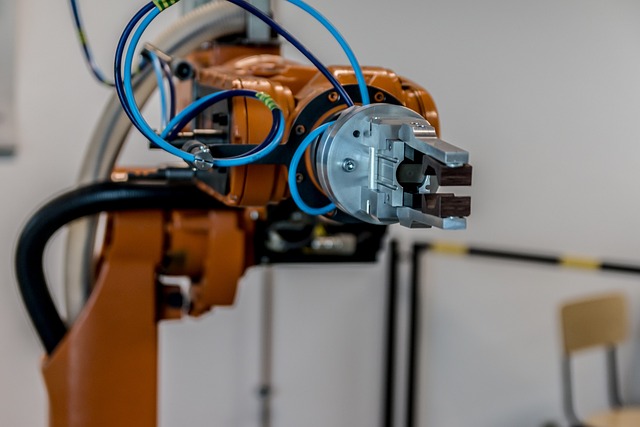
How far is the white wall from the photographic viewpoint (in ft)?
6.10

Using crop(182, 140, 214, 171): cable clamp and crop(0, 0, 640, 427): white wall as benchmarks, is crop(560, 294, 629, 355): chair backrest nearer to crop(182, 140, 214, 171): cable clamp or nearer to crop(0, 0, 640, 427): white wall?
crop(0, 0, 640, 427): white wall

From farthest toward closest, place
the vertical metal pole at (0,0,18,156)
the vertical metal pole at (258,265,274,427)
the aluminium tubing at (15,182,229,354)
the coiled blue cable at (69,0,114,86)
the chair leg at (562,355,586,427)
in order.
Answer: the chair leg at (562,355,586,427), the vertical metal pole at (258,265,274,427), the vertical metal pole at (0,0,18,156), the coiled blue cable at (69,0,114,86), the aluminium tubing at (15,182,229,354)

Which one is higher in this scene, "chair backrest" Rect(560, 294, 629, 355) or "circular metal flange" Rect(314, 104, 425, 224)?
"circular metal flange" Rect(314, 104, 425, 224)

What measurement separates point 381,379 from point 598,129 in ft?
3.50

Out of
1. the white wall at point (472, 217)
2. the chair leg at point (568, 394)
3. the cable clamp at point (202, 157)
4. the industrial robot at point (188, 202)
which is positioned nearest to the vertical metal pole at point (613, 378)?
the white wall at point (472, 217)

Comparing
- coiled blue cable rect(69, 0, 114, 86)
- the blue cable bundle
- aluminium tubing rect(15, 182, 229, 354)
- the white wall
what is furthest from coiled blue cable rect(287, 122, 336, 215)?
the white wall

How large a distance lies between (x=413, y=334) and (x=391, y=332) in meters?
0.07

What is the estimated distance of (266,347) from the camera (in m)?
2.13

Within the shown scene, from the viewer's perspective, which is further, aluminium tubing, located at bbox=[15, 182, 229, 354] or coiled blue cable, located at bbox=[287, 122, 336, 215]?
aluminium tubing, located at bbox=[15, 182, 229, 354]

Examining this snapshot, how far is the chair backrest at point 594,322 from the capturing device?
218 centimetres

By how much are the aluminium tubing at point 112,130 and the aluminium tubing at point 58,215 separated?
0.04m

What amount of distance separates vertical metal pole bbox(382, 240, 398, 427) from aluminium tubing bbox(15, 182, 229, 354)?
1.25 meters

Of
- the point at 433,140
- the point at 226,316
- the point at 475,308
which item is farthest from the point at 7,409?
the point at 433,140

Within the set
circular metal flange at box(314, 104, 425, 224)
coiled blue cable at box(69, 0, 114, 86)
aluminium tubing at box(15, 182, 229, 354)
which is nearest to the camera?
circular metal flange at box(314, 104, 425, 224)
